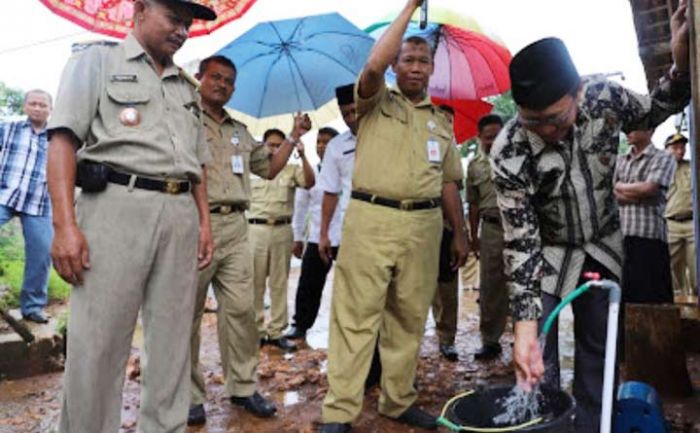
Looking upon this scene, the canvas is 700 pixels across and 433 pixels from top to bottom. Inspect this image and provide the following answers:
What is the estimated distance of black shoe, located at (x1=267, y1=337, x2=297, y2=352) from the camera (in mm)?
5834

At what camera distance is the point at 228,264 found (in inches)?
151

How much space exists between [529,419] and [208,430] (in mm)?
2364

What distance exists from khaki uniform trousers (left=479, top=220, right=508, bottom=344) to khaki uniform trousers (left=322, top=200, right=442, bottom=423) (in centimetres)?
193

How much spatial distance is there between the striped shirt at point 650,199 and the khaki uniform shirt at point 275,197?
10.9ft

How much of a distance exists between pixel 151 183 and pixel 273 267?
12.3 ft

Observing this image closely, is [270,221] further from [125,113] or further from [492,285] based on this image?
[125,113]

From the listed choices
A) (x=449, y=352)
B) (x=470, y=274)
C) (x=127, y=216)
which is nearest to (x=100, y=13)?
(x=127, y=216)

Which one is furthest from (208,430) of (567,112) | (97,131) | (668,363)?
(668,363)

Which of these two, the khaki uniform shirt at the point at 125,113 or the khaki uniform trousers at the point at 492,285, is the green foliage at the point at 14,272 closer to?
the khaki uniform shirt at the point at 125,113

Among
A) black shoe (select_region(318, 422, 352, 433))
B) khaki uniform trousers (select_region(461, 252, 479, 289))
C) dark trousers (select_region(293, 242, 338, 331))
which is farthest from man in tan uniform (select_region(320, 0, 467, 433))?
khaki uniform trousers (select_region(461, 252, 479, 289))

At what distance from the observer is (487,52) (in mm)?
5559

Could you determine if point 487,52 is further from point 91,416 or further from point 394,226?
point 91,416

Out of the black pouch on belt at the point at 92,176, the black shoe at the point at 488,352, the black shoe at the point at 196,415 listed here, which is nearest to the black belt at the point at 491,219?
the black shoe at the point at 488,352

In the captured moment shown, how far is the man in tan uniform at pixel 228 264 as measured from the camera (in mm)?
3801
